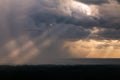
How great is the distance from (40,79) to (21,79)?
4827 millimetres

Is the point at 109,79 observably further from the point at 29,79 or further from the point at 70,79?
the point at 29,79

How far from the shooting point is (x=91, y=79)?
314 feet

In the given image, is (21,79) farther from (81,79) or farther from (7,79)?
(81,79)

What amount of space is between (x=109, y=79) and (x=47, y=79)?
1591 centimetres

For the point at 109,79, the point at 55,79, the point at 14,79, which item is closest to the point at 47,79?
the point at 55,79

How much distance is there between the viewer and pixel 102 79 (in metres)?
96.2

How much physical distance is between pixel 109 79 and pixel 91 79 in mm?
4683

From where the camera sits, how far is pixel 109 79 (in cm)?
9638

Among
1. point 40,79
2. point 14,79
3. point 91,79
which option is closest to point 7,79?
point 14,79

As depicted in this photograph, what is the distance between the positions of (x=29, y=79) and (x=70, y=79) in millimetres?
10494

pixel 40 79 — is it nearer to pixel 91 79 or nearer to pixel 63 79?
pixel 63 79

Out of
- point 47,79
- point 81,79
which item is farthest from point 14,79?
point 81,79

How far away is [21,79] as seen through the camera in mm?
97125

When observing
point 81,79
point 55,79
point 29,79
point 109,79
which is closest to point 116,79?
point 109,79
